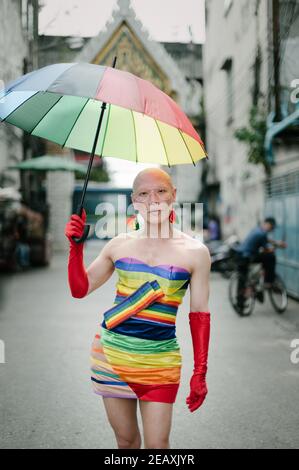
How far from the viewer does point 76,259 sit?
8.71 ft

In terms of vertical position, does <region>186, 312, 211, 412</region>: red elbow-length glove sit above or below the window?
below

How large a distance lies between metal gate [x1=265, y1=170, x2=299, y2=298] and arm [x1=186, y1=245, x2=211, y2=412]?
352 inches

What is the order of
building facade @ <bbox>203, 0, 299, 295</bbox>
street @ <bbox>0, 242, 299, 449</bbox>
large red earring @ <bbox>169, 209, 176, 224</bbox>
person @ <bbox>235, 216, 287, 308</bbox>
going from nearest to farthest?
large red earring @ <bbox>169, 209, 176, 224</bbox>
street @ <bbox>0, 242, 299, 449</bbox>
person @ <bbox>235, 216, 287, 308</bbox>
building facade @ <bbox>203, 0, 299, 295</bbox>

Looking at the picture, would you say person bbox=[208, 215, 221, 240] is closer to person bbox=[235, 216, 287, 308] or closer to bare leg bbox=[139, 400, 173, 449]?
person bbox=[235, 216, 287, 308]

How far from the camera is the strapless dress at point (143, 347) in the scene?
8.32 feet

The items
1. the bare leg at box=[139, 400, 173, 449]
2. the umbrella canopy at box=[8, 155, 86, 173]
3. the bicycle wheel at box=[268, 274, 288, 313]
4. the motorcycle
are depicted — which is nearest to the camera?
the bare leg at box=[139, 400, 173, 449]

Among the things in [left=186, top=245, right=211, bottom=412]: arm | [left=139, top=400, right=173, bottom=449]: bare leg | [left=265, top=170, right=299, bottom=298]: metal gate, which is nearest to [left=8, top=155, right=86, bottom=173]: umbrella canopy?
[left=265, top=170, right=299, bottom=298]: metal gate

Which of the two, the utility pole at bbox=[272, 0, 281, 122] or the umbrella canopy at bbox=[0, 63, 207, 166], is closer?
the umbrella canopy at bbox=[0, 63, 207, 166]

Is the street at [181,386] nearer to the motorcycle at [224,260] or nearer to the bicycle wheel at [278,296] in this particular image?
the bicycle wheel at [278,296]

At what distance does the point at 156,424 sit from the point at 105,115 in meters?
1.77

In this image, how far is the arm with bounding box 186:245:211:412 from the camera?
2.59 m

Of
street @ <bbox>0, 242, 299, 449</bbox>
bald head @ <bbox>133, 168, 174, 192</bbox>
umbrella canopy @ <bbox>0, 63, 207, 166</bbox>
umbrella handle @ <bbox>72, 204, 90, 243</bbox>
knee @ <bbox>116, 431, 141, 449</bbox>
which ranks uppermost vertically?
umbrella canopy @ <bbox>0, 63, 207, 166</bbox>

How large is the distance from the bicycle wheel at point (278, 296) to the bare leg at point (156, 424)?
735 centimetres
